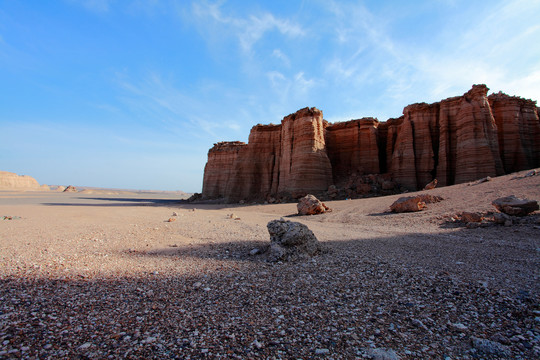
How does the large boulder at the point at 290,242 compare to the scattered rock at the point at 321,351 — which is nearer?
the scattered rock at the point at 321,351

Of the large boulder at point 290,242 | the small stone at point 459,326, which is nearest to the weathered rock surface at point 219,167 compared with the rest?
the large boulder at point 290,242

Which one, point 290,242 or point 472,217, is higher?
point 472,217

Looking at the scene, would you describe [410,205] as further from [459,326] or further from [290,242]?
[459,326]

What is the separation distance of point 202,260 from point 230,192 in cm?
2796

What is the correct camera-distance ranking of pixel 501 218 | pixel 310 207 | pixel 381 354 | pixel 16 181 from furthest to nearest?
pixel 16 181 → pixel 310 207 → pixel 501 218 → pixel 381 354

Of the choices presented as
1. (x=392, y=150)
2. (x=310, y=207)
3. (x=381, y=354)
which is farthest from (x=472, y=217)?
(x=392, y=150)

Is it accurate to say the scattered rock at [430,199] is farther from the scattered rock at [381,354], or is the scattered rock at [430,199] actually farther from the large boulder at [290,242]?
the scattered rock at [381,354]

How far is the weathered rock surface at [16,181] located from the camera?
247 feet

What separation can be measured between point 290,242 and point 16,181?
113 metres

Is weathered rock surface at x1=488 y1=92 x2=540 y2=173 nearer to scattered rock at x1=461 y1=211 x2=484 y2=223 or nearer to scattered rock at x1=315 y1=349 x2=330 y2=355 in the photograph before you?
scattered rock at x1=461 y1=211 x2=484 y2=223

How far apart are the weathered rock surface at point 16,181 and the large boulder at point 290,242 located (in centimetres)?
10534

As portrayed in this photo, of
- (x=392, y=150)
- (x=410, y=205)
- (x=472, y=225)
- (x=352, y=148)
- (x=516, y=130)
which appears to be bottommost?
(x=472, y=225)

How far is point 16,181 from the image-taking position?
79812 mm

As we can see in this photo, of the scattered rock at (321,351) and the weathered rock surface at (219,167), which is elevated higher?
the weathered rock surface at (219,167)
